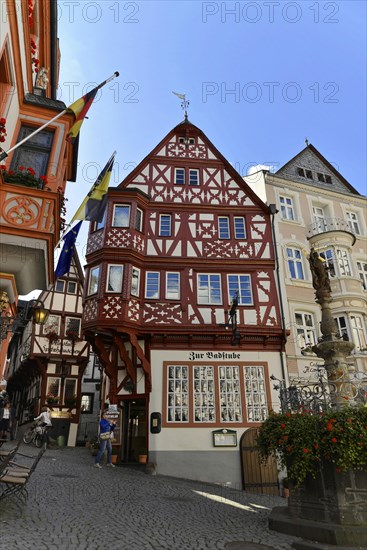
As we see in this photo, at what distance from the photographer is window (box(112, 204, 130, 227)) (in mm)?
17891

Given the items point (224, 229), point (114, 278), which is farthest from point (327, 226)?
point (114, 278)

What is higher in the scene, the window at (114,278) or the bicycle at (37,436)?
the window at (114,278)

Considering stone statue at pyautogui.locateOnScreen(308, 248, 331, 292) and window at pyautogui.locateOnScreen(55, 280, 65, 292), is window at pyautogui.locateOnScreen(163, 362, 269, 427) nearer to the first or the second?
stone statue at pyautogui.locateOnScreen(308, 248, 331, 292)

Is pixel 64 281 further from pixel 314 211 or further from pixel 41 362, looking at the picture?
pixel 314 211

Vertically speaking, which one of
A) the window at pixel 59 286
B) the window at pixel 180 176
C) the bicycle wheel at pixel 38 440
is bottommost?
the bicycle wheel at pixel 38 440

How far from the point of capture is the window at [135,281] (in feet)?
55.7

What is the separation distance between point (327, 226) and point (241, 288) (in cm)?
660

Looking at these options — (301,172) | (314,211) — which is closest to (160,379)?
(314,211)

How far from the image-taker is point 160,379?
16.0 meters

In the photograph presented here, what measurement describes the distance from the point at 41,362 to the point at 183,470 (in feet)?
47.0

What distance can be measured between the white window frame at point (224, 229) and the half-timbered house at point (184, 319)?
0.05 meters

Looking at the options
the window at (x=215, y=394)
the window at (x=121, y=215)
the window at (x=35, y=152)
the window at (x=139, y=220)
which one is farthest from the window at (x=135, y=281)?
the window at (x=35, y=152)

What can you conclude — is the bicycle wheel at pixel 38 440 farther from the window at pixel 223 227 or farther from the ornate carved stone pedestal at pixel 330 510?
the ornate carved stone pedestal at pixel 330 510

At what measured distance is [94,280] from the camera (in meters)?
17.4
